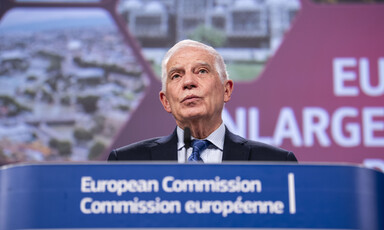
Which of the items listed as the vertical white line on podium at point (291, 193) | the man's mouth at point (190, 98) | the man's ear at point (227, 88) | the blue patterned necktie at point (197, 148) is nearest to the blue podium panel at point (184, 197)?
the vertical white line on podium at point (291, 193)

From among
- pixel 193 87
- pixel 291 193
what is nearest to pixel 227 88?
pixel 193 87

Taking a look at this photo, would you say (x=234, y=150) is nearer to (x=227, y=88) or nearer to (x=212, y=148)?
(x=212, y=148)

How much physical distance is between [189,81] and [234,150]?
0.21 meters

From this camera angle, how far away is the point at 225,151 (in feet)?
4.37

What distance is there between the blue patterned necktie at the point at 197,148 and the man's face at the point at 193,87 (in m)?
0.08

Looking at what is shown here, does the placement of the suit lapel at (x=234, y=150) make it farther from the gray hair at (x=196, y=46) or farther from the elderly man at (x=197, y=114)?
the gray hair at (x=196, y=46)

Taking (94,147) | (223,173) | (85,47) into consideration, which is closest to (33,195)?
(223,173)

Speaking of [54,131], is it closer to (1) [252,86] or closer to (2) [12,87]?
(2) [12,87]

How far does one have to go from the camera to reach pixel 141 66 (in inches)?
123

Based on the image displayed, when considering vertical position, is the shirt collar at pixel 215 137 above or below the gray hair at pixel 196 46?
below

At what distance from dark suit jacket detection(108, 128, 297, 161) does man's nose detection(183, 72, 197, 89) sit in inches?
5.2

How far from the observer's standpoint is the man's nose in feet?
4.47

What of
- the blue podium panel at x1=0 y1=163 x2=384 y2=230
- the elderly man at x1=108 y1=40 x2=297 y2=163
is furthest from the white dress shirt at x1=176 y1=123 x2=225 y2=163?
the blue podium panel at x1=0 y1=163 x2=384 y2=230

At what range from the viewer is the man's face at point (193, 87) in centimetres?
136
